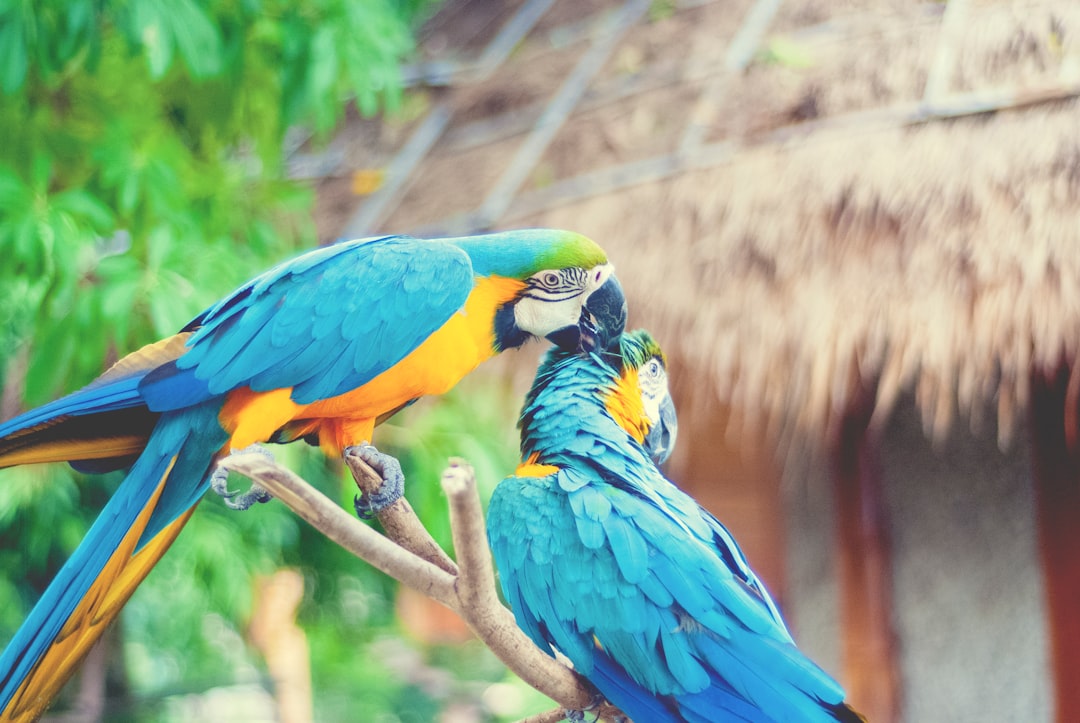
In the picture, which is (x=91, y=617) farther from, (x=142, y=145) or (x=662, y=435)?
(x=142, y=145)

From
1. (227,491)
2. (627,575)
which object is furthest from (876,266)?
(227,491)

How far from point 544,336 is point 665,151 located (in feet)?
4.63

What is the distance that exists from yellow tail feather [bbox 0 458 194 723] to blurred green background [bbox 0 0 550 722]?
0.46 metres

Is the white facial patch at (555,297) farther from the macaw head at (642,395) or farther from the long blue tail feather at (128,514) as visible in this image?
the long blue tail feather at (128,514)

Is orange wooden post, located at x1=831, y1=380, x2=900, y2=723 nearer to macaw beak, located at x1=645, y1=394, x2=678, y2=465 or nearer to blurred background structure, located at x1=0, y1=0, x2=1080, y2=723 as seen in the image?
blurred background structure, located at x1=0, y1=0, x2=1080, y2=723

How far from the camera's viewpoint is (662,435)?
96 centimetres

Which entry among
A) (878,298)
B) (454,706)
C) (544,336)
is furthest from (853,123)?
(454,706)

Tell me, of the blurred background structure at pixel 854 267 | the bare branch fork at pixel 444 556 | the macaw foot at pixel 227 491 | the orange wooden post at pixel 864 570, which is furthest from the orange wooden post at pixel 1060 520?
the macaw foot at pixel 227 491

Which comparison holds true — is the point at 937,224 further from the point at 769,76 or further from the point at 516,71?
the point at 516,71

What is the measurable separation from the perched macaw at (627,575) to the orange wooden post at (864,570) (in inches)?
57.4

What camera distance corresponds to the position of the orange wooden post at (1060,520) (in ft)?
6.75

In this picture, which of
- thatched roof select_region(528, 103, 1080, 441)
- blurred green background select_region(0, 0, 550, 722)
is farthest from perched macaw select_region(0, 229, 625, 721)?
thatched roof select_region(528, 103, 1080, 441)

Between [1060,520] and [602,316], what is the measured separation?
1.63 m

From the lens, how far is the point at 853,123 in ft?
6.55
